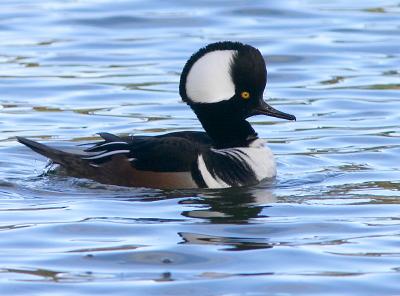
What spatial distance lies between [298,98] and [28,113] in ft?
9.14

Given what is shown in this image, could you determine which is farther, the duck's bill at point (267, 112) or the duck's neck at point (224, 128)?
the duck's bill at point (267, 112)

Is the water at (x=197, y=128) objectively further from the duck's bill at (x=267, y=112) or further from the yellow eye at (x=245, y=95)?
the yellow eye at (x=245, y=95)

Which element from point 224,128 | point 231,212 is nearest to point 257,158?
point 224,128

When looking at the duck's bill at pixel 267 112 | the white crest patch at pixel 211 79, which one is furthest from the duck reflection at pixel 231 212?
the white crest patch at pixel 211 79

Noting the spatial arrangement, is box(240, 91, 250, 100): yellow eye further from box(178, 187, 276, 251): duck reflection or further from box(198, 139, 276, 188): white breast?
box(178, 187, 276, 251): duck reflection

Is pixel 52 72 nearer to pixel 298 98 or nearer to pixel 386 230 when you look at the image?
pixel 298 98

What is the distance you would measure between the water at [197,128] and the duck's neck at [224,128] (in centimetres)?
44

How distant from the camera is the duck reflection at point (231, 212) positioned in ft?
29.8

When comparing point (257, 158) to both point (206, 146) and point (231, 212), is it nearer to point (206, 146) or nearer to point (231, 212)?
point (206, 146)

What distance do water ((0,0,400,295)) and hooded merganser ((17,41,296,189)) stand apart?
0.12 meters

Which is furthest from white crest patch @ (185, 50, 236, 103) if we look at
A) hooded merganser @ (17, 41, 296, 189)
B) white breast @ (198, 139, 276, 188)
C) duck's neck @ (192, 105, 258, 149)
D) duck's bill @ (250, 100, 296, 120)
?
white breast @ (198, 139, 276, 188)

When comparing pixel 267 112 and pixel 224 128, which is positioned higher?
pixel 267 112

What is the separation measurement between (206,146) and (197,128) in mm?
2756

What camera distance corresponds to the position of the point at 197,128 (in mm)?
13586
